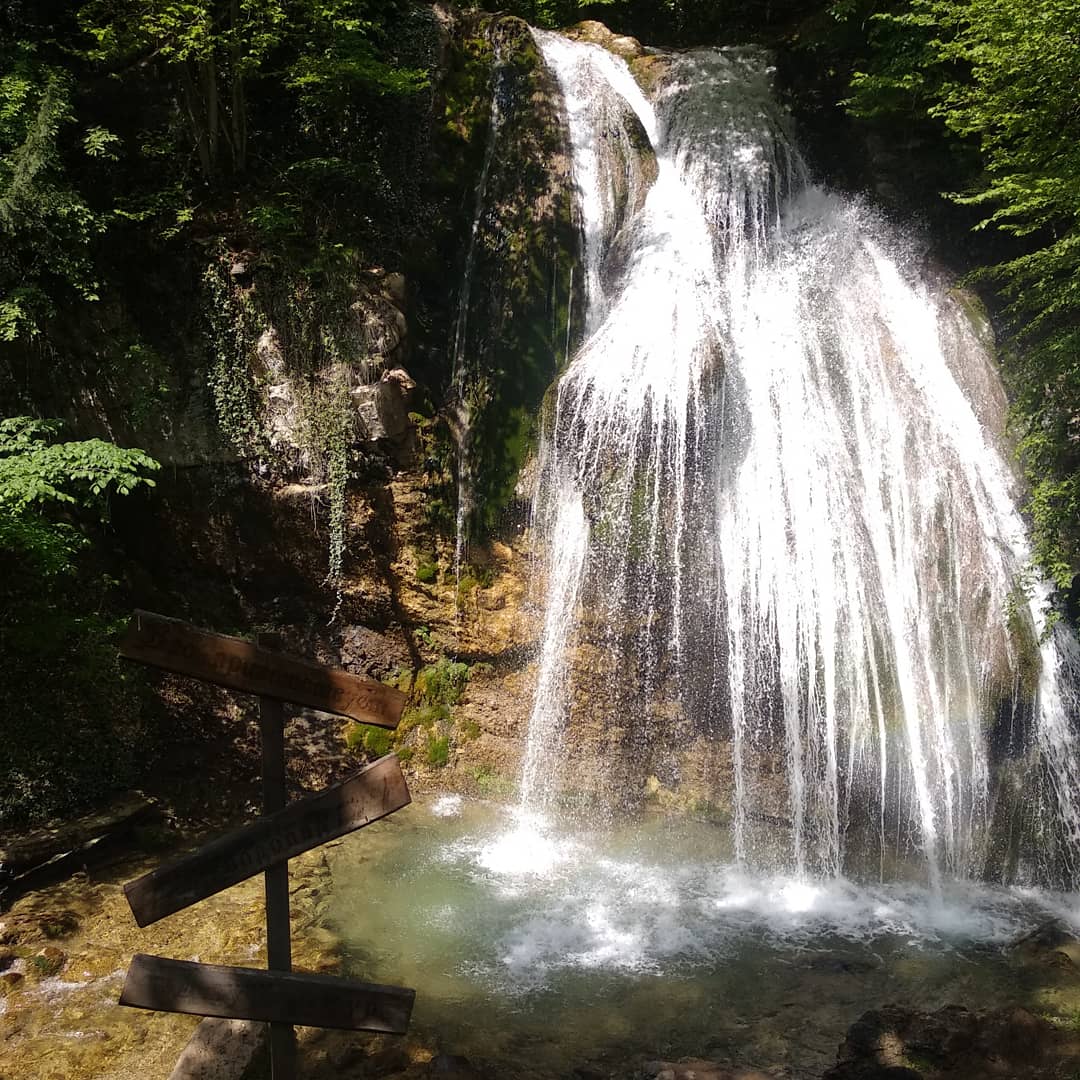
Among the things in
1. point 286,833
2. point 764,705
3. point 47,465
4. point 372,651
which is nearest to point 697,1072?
point 286,833

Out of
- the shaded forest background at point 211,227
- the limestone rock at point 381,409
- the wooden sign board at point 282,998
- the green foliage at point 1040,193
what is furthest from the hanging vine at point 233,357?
the green foliage at point 1040,193

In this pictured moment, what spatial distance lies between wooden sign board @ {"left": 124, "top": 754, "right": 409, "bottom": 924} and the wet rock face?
10.0 feet

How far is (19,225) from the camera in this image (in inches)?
290

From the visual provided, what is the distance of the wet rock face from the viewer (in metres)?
4.23

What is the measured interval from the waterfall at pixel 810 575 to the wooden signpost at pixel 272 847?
4.86 m

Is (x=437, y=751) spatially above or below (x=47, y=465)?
below

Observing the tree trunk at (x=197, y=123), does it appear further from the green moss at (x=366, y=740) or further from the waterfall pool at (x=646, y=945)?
the waterfall pool at (x=646, y=945)

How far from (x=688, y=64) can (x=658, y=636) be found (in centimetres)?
1011

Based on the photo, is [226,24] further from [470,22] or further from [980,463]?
[980,463]

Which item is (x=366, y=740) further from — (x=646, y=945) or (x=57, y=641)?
(x=646, y=945)

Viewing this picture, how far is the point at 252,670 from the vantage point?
351 centimetres

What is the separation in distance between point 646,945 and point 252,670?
394 centimetres

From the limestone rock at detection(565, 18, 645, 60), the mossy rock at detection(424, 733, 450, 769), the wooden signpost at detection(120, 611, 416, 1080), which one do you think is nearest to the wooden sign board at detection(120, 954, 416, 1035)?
the wooden signpost at detection(120, 611, 416, 1080)

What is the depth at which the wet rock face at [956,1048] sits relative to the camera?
423 cm
